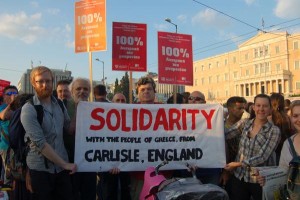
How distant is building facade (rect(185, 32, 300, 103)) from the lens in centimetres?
8475

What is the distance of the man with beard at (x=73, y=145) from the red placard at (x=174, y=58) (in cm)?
314

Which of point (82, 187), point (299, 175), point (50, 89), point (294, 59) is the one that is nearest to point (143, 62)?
point (82, 187)

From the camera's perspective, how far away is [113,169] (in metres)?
4.43

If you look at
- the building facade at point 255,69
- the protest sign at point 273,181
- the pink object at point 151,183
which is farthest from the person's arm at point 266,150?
the building facade at point 255,69

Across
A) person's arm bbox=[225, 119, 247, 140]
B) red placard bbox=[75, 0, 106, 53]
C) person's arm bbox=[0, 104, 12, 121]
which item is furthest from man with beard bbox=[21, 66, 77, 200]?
red placard bbox=[75, 0, 106, 53]

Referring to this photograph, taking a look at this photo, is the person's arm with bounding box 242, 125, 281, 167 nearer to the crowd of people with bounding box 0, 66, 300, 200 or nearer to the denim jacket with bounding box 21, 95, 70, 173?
the crowd of people with bounding box 0, 66, 300, 200

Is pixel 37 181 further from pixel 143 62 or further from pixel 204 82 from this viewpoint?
pixel 204 82

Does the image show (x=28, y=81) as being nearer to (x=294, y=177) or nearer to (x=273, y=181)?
(x=273, y=181)

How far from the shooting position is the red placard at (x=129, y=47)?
8.01m

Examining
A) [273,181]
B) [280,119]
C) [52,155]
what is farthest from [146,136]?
[280,119]

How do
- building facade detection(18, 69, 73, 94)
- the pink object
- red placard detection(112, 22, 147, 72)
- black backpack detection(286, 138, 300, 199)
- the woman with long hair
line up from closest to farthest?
1. the pink object
2. black backpack detection(286, 138, 300, 199)
3. the woman with long hair
4. building facade detection(18, 69, 73, 94)
5. red placard detection(112, 22, 147, 72)

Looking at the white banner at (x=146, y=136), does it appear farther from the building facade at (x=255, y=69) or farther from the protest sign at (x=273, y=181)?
the building facade at (x=255, y=69)

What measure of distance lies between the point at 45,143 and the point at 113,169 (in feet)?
3.59

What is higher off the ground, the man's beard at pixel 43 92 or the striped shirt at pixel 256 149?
the man's beard at pixel 43 92
